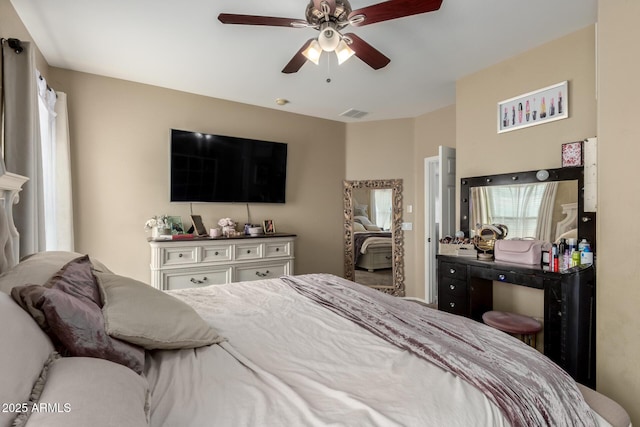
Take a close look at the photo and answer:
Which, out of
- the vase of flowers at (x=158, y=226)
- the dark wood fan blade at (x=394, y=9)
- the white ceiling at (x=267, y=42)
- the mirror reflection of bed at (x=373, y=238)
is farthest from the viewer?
the mirror reflection of bed at (x=373, y=238)

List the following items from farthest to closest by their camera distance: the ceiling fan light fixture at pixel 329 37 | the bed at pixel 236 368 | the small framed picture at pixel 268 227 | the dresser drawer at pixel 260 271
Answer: the small framed picture at pixel 268 227 < the dresser drawer at pixel 260 271 < the ceiling fan light fixture at pixel 329 37 < the bed at pixel 236 368

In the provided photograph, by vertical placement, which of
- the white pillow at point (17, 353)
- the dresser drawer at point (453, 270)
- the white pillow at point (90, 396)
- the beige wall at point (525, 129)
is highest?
the beige wall at point (525, 129)

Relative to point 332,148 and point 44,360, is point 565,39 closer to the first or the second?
point 332,148

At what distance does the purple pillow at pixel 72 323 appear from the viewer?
85 cm

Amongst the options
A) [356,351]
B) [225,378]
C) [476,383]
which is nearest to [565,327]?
[476,383]

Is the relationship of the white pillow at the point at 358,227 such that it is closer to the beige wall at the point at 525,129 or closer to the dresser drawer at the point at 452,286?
the beige wall at the point at 525,129

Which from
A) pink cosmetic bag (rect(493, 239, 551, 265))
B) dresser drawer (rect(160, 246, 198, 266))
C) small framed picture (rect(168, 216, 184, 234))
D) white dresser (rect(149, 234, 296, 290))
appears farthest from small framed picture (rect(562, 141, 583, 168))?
small framed picture (rect(168, 216, 184, 234))

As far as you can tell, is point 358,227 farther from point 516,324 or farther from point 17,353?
point 17,353

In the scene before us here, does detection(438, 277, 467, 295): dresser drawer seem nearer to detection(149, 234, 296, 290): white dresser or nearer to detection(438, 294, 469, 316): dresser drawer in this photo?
detection(438, 294, 469, 316): dresser drawer

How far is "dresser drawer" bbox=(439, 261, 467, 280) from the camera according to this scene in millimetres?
2756

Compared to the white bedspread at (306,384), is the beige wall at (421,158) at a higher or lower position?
higher

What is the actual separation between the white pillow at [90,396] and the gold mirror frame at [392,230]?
4104 mm

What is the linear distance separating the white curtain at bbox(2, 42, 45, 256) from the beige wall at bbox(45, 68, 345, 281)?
1.34 metres

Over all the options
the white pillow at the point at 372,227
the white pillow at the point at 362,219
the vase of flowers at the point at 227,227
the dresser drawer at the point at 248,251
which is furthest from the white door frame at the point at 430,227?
the vase of flowers at the point at 227,227
